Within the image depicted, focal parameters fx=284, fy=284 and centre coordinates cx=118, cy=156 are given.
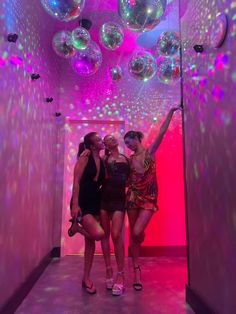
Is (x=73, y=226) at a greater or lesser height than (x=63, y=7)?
lesser

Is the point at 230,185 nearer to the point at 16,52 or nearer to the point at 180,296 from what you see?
the point at 180,296

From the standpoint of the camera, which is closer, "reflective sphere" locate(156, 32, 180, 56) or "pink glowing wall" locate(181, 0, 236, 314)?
"pink glowing wall" locate(181, 0, 236, 314)

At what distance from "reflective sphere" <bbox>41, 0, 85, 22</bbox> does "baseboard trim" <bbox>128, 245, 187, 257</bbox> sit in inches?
111

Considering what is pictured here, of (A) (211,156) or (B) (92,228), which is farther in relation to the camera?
(B) (92,228)

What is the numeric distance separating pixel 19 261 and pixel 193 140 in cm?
153

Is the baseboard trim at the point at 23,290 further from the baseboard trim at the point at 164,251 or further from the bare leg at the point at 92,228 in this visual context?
the baseboard trim at the point at 164,251

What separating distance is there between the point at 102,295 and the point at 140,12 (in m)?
2.09

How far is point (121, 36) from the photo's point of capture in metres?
2.46

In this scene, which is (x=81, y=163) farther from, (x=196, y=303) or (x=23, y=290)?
(x=196, y=303)

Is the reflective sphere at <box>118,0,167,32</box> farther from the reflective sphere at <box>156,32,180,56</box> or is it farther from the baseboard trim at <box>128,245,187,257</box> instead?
the baseboard trim at <box>128,245,187,257</box>

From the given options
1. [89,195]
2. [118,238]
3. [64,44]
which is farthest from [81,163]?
[64,44]

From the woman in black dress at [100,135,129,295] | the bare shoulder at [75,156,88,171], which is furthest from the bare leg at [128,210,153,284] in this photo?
the bare shoulder at [75,156,88,171]

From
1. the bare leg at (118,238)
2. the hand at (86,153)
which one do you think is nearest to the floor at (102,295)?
the bare leg at (118,238)

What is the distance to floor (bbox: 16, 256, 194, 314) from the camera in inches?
77.4
